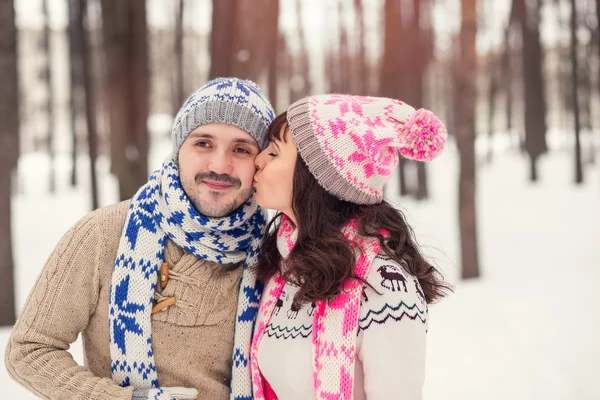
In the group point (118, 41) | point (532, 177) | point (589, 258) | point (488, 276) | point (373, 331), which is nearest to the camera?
point (373, 331)

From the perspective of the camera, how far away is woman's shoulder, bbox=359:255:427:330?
2.10 m

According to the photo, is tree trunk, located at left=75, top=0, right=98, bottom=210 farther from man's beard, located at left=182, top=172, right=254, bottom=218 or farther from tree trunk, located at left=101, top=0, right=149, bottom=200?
man's beard, located at left=182, top=172, right=254, bottom=218

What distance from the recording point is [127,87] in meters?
6.69

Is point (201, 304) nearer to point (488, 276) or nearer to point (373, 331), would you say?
point (373, 331)

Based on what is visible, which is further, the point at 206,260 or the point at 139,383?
the point at 206,260

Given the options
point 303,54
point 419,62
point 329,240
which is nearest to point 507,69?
point 303,54

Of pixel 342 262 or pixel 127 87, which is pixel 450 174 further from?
pixel 342 262

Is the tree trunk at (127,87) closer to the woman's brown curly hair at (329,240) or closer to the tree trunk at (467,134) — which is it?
the tree trunk at (467,134)

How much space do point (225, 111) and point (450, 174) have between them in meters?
21.7

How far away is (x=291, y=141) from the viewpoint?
95.1 inches

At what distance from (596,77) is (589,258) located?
486 inches

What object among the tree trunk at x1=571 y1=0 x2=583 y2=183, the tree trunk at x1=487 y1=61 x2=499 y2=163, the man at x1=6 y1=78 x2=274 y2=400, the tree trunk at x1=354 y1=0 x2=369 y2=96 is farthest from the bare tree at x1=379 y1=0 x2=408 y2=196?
the man at x1=6 y1=78 x2=274 y2=400

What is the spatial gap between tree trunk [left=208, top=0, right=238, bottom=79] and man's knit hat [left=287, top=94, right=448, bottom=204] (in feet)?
14.2

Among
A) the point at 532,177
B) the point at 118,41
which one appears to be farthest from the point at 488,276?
the point at 532,177
